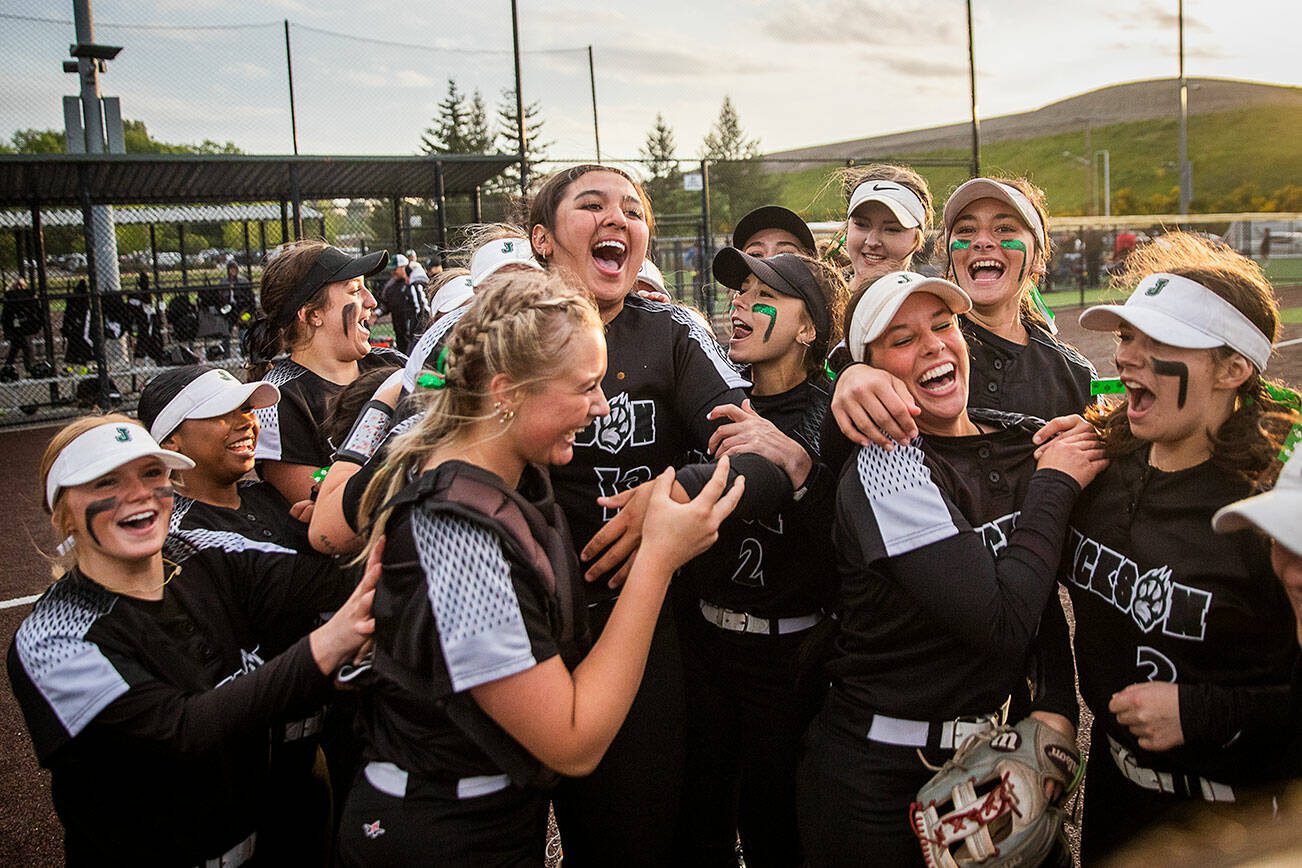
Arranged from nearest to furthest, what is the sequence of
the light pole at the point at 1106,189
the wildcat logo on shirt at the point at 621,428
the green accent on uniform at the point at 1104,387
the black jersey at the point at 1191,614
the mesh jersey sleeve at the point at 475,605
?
the mesh jersey sleeve at the point at 475,605
the black jersey at the point at 1191,614
the wildcat logo on shirt at the point at 621,428
the green accent on uniform at the point at 1104,387
the light pole at the point at 1106,189

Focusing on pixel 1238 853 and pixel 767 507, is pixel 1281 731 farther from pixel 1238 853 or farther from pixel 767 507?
pixel 1238 853

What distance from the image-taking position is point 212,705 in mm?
2193

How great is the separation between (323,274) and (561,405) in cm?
202

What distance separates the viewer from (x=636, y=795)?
8.18 ft

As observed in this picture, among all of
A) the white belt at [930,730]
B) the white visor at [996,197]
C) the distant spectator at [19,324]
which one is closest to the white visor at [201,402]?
the white belt at [930,730]

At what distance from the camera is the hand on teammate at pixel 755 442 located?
2520mm

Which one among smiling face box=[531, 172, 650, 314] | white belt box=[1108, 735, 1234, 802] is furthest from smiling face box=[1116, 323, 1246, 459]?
smiling face box=[531, 172, 650, 314]

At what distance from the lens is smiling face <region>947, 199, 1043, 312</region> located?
3059 millimetres

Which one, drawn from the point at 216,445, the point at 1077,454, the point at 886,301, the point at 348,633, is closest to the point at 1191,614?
the point at 1077,454

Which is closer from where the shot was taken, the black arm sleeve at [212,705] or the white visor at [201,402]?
the black arm sleeve at [212,705]

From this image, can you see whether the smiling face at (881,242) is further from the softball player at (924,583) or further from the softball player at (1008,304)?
the softball player at (924,583)

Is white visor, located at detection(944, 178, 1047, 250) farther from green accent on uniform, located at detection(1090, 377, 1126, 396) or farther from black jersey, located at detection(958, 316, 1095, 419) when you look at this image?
green accent on uniform, located at detection(1090, 377, 1126, 396)

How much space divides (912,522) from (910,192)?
224cm

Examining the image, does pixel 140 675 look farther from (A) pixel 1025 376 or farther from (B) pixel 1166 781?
(A) pixel 1025 376
